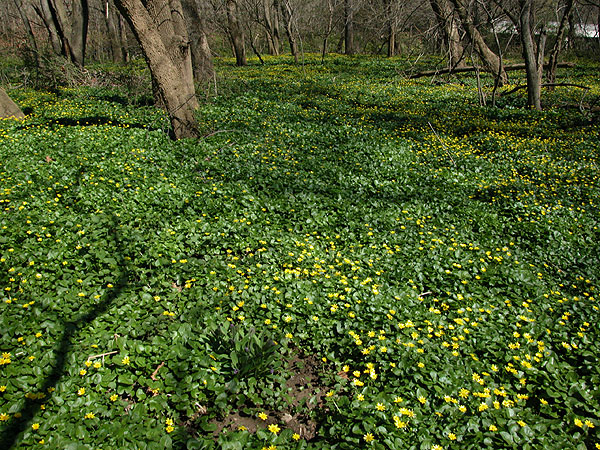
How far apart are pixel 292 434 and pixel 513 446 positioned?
153 cm

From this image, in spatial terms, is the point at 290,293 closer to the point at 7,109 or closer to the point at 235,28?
the point at 7,109

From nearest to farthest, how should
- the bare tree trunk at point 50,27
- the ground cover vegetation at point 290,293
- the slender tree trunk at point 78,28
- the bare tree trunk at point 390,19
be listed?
the ground cover vegetation at point 290,293
the bare tree trunk at point 390,19
the slender tree trunk at point 78,28
the bare tree trunk at point 50,27

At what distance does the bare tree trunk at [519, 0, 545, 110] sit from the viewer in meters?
10.2

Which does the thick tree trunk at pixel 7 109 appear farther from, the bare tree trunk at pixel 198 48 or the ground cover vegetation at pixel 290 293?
the bare tree trunk at pixel 198 48

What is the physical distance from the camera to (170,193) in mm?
5711

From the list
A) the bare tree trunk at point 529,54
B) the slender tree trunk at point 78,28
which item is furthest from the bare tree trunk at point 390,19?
the slender tree trunk at point 78,28

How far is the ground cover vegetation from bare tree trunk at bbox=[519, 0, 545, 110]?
3719mm

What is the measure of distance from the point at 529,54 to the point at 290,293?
10.7 metres

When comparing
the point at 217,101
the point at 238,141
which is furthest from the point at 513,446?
the point at 217,101

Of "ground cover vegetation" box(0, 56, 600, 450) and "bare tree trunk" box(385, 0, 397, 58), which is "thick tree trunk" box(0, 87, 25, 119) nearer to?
"ground cover vegetation" box(0, 56, 600, 450)

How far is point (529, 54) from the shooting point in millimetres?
10680

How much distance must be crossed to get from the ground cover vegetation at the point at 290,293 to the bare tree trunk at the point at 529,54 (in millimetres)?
3719

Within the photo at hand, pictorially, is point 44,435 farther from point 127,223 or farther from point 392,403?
point 127,223

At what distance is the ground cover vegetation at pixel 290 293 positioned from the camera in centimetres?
284
